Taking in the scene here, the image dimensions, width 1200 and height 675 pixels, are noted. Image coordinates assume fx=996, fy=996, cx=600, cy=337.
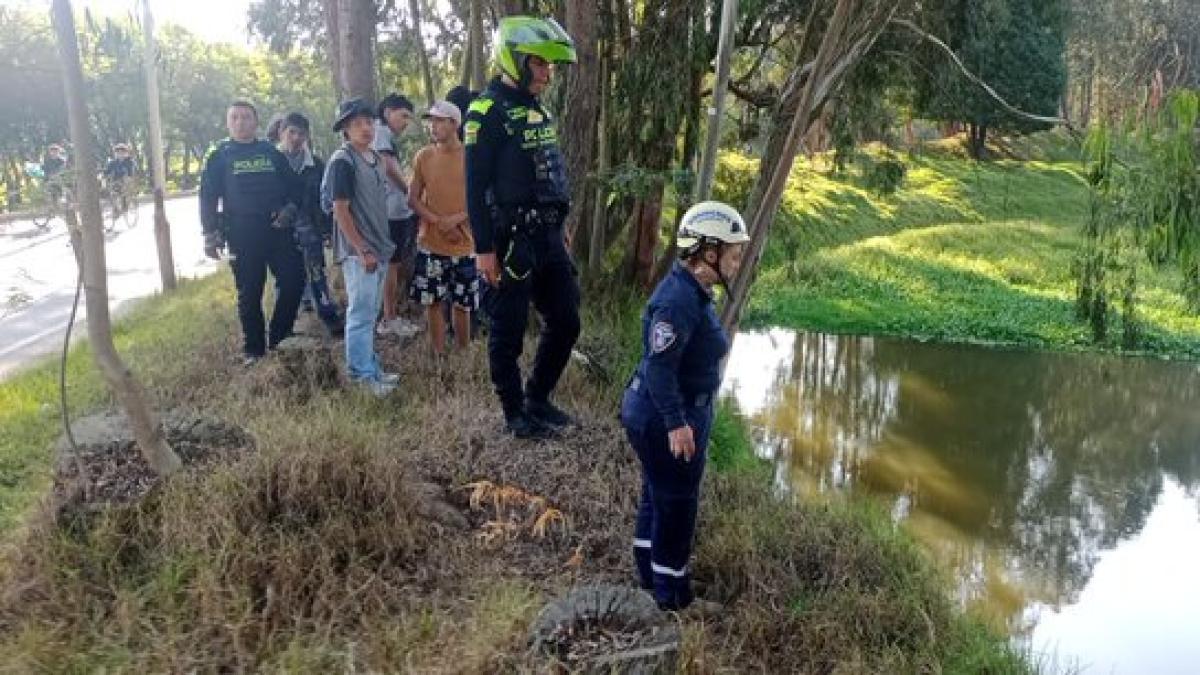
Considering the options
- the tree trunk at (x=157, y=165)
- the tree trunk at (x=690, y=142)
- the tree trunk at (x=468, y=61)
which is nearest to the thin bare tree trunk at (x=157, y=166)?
the tree trunk at (x=157, y=165)

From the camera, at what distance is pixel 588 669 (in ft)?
10.1

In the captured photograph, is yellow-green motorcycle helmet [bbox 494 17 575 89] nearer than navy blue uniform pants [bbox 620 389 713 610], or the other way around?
navy blue uniform pants [bbox 620 389 713 610]

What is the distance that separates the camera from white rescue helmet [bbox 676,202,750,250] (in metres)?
3.57

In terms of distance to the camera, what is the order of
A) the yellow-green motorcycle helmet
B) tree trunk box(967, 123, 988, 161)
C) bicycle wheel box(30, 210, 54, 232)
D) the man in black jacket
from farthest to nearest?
tree trunk box(967, 123, 988, 161)
the man in black jacket
bicycle wheel box(30, 210, 54, 232)
the yellow-green motorcycle helmet

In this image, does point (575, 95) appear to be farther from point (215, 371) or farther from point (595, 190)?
point (215, 371)

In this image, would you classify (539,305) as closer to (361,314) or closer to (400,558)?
(361,314)

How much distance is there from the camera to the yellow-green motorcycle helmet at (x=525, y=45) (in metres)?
4.38

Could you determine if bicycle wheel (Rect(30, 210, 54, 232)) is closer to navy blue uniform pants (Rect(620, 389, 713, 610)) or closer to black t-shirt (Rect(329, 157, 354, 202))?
black t-shirt (Rect(329, 157, 354, 202))

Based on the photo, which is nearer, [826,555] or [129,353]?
[826,555]

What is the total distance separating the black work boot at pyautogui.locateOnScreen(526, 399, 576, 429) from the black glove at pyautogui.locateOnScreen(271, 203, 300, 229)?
217 centimetres

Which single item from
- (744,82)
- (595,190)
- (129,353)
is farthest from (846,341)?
(129,353)

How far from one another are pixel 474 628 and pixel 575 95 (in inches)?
173

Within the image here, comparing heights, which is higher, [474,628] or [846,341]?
[474,628]

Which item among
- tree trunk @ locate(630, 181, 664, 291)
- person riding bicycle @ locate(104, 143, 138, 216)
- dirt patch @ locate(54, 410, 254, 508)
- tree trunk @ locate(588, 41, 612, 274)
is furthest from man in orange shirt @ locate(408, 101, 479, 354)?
person riding bicycle @ locate(104, 143, 138, 216)
